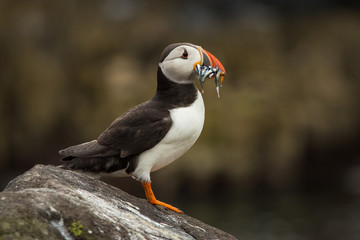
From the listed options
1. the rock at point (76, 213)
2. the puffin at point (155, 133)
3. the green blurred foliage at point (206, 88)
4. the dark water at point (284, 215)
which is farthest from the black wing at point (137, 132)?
the green blurred foliage at point (206, 88)

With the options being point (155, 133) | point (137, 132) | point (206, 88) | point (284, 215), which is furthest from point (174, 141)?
point (284, 215)

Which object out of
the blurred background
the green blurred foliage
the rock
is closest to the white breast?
the rock

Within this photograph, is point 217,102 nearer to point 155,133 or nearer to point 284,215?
point 284,215

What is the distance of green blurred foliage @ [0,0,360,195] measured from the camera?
20.6 meters

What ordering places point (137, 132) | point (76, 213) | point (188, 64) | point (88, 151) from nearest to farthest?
point (76, 213)
point (88, 151)
point (137, 132)
point (188, 64)

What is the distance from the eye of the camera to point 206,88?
63.8ft

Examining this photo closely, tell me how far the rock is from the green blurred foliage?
14.4 meters

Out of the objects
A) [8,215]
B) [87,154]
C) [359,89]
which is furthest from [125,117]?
[359,89]

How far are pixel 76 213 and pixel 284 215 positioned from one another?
16395 millimetres

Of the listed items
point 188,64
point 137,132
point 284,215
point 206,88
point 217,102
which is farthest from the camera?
point 217,102

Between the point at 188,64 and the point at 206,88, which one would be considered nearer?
the point at 188,64

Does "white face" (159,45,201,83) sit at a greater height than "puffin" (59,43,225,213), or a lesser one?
greater

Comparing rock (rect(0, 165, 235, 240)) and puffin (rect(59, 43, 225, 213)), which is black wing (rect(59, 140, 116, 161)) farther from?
rock (rect(0, 165, 235, 240))

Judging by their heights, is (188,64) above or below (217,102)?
below
